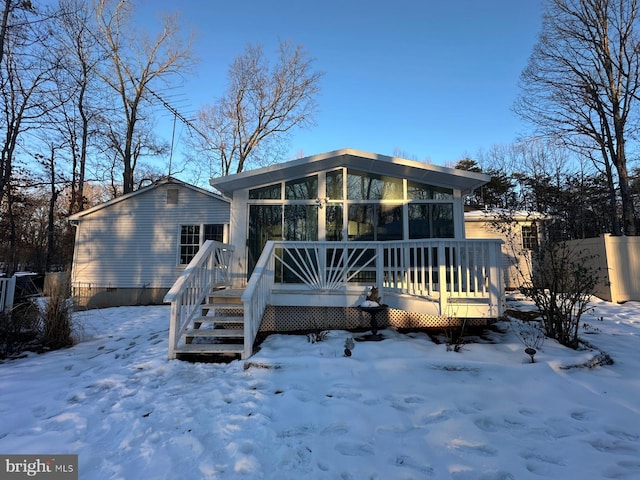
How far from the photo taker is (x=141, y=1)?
1648 centimetres

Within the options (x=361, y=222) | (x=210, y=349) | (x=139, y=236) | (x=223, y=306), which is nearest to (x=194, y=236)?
(x=139, y=236)

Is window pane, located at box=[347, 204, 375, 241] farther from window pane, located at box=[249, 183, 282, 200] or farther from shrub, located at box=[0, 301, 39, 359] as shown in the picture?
shrub, located at box=[0, 301, 39, 359]

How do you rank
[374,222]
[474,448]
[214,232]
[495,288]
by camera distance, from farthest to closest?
[214,232] < [374,222] < [495,288] < [474,448]

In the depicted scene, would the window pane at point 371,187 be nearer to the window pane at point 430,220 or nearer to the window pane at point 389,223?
the window pane at point 389,223

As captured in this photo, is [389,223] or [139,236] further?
[139,236]

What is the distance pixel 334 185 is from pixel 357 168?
0.62 metres

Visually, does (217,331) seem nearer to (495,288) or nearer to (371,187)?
(495,288)

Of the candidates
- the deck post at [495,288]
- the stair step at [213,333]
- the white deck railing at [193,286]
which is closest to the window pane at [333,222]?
the white deck railing at [193,286]

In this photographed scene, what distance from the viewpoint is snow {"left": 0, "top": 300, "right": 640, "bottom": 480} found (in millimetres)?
2090

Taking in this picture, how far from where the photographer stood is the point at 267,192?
7023 mm

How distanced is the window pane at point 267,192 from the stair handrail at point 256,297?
68.4 inches

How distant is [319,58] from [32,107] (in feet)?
51.6

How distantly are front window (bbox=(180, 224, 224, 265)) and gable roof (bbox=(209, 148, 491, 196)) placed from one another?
4.20 meters

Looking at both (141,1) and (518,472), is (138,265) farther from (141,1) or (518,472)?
(141,1)
